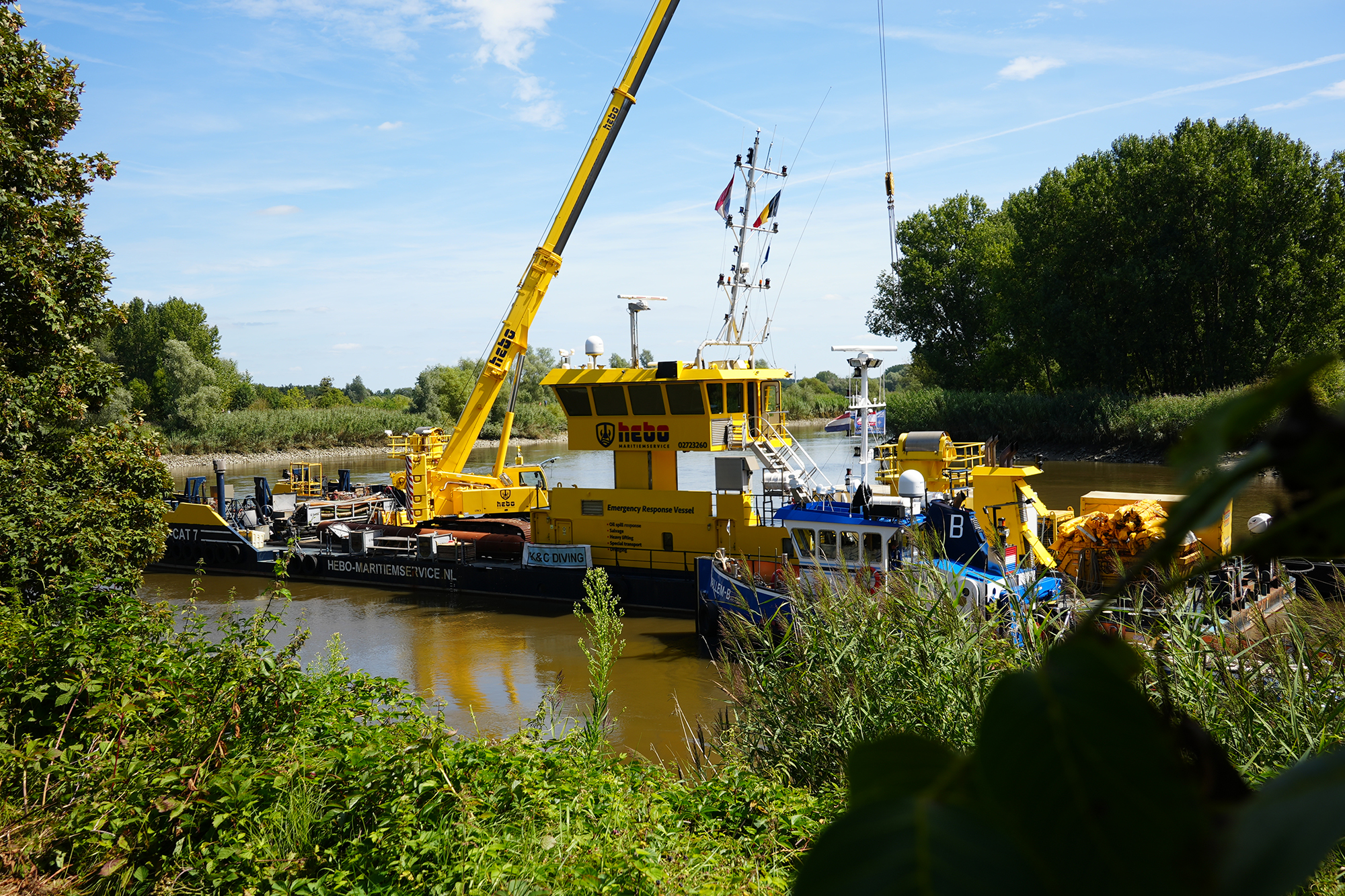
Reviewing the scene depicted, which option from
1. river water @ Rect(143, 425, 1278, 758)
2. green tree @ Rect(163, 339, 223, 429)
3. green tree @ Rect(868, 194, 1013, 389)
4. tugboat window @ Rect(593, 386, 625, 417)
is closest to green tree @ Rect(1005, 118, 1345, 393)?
green tree @ Rect(868, 194, 1013, 389)

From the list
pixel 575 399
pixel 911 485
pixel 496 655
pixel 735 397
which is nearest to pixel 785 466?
pixel 735 397

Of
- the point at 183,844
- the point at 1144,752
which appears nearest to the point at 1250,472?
the point at 1144,752

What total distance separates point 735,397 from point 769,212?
3763mm

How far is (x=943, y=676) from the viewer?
4.64m

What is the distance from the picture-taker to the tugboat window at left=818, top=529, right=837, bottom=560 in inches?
465

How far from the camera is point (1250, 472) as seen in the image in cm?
31

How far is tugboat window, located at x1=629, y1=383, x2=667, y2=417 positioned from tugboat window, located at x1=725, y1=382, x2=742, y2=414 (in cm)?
120

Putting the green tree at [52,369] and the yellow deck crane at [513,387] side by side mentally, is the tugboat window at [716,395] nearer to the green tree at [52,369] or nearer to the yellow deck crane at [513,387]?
the yellow deck crane at [513,387]

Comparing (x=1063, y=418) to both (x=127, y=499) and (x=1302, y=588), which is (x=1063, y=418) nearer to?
(x=1302, y=588)

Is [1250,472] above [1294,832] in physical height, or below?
above

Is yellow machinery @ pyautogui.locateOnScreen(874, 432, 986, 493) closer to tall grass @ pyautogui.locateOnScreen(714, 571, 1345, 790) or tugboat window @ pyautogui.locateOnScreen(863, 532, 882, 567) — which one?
tugboat window @ pyautogui.locateOnScreen(863, 532, 882, 567)

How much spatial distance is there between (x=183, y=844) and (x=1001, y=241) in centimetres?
5486

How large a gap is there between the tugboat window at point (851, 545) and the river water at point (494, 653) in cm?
246

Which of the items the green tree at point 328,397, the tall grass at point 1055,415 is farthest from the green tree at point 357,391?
the tall grass at point 1055,415
